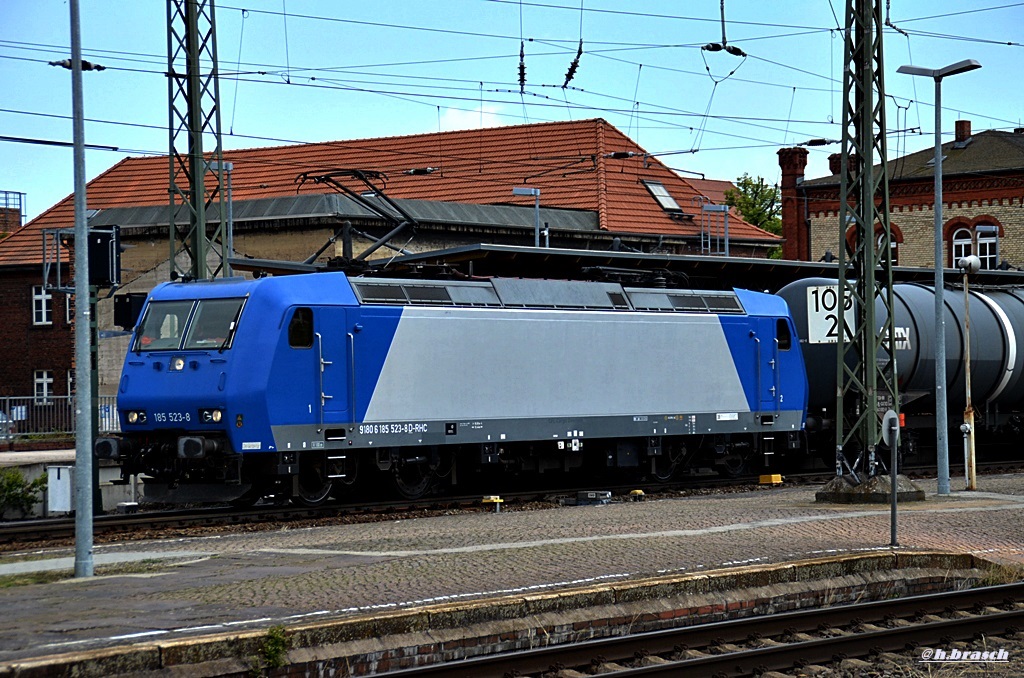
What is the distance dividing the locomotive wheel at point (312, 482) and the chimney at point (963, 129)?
3846 centimetres

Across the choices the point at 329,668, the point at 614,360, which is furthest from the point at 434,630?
the point at 614,360

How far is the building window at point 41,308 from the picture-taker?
49438 mm

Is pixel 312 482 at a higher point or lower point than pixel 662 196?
lower

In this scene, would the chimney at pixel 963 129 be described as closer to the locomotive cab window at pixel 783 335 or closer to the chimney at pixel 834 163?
the chimney at pixel 834 163

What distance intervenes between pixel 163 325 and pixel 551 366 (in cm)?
617

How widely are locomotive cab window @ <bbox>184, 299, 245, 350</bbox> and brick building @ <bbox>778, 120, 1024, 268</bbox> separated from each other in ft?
106

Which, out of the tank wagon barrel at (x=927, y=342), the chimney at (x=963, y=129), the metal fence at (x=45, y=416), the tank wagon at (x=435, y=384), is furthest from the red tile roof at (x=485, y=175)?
the tank wagon at (x=435, y=384)

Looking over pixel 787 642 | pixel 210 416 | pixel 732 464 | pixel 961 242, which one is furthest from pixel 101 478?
pixel 961 242

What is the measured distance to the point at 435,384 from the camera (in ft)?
67.9

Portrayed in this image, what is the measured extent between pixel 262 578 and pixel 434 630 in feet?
8.66

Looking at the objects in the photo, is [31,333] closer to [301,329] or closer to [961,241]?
[961,241]

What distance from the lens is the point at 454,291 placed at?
69.4 ft

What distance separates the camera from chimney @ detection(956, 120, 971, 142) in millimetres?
51844

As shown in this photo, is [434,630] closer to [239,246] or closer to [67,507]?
[67,507]
